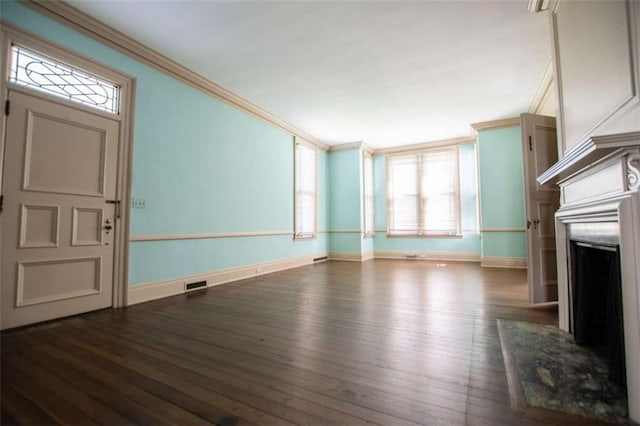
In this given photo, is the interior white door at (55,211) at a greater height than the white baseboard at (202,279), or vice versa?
the interior white door at (55,211)

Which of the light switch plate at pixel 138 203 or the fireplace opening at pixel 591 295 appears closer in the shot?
the fireplace opening at pixel 591 295

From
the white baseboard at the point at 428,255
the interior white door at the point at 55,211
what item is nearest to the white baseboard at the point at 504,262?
the white baseboard at the point at 428,255

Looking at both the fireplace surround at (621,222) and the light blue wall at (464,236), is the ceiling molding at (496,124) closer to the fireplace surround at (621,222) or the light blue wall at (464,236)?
the light blue wall at (464,236)

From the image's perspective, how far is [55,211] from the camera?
259cm

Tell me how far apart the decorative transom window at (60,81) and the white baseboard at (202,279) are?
2.01 m

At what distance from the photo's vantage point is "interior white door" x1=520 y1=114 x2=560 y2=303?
3014 millimetres

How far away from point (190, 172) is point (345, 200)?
13.5 ft

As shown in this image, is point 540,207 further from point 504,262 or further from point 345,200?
point 345,200

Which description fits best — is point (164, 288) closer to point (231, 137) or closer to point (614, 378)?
point (231, 137)

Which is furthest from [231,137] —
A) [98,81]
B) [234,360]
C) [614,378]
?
[614,378]

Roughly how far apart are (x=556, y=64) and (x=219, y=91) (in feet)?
13.1

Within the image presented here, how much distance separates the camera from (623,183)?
4.64 ft

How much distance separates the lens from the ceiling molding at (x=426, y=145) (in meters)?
6.62

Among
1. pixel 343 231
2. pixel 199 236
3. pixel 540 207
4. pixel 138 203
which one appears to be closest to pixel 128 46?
pixel 138 203
